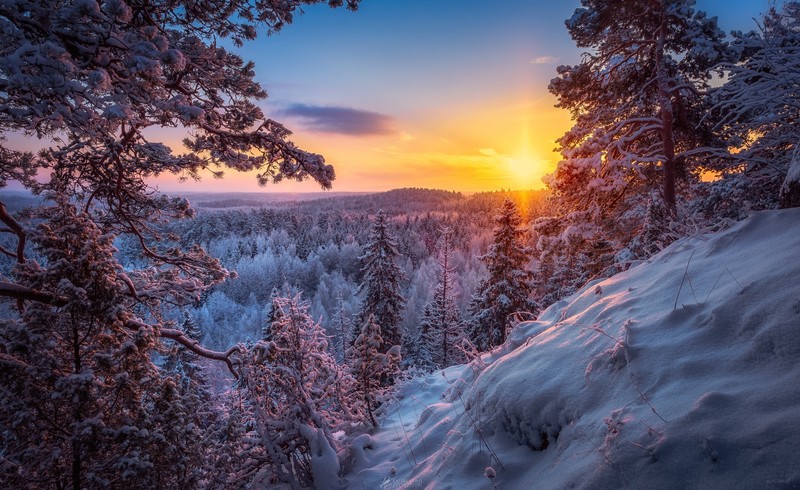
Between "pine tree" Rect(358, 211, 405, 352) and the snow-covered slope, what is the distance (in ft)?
68.2

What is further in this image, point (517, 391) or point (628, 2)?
point (628, 2)

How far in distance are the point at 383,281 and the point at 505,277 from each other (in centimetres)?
839

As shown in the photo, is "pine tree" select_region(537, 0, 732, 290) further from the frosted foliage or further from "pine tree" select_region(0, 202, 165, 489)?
"pine tree" select_region(0, 202, 165, 489)

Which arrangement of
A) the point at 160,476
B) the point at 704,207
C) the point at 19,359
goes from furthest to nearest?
the point at 704,207 < the point at 160,476 < the point at 19,359

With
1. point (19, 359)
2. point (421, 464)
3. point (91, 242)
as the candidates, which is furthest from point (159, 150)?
point (421, 464)

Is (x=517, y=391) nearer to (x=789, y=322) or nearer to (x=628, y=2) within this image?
(x=789, y=322)

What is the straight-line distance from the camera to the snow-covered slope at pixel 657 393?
1.95 metres

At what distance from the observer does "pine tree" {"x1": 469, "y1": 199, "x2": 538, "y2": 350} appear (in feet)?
66.9

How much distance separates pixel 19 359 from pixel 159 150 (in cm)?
335

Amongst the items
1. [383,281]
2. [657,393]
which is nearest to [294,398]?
[657,393]

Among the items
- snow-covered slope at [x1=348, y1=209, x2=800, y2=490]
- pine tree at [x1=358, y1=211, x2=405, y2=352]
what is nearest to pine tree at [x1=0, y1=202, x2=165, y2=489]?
snow-covered slope at [x1=348, y1=209, x2=800, y2=490]

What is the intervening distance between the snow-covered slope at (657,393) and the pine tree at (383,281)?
2078 cm

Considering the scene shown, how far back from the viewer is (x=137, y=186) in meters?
6.44

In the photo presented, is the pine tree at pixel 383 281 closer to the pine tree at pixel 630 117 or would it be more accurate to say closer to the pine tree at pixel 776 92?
the pine tree at pixel 630 117
